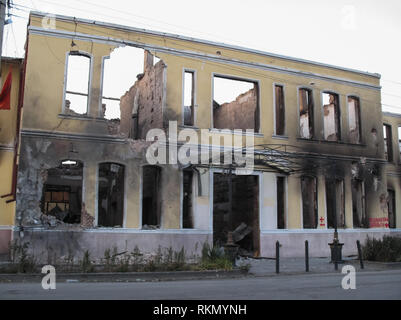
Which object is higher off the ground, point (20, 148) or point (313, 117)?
point (313, 117)

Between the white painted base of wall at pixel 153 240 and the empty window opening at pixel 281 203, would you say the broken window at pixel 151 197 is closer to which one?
the white painted base of wall at pixel 153 240

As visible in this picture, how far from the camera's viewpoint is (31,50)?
1748 cm

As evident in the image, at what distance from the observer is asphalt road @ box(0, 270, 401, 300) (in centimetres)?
932

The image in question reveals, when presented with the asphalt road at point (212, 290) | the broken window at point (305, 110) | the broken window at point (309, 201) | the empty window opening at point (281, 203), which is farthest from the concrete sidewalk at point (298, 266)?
the broken window at point (305, 110)

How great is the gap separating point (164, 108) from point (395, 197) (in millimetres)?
16826

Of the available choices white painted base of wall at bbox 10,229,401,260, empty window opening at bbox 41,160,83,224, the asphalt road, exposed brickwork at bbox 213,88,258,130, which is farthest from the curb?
empty window opening at bbox 41,160,83,224

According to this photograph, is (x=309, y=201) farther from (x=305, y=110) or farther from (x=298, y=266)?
(x=298, y=266)

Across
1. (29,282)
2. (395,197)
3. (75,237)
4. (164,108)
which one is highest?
(164,108)

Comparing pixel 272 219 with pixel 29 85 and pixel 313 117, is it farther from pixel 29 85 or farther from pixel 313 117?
pixel 29 85

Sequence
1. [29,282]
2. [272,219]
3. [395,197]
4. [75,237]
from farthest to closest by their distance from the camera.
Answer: [395,197] → [272,219] → [75,237] → [29,282]

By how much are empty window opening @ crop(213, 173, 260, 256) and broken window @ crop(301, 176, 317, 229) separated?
2945mm

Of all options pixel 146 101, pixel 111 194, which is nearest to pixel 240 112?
pixel 146 101

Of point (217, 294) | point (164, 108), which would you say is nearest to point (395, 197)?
point (164, 108)
